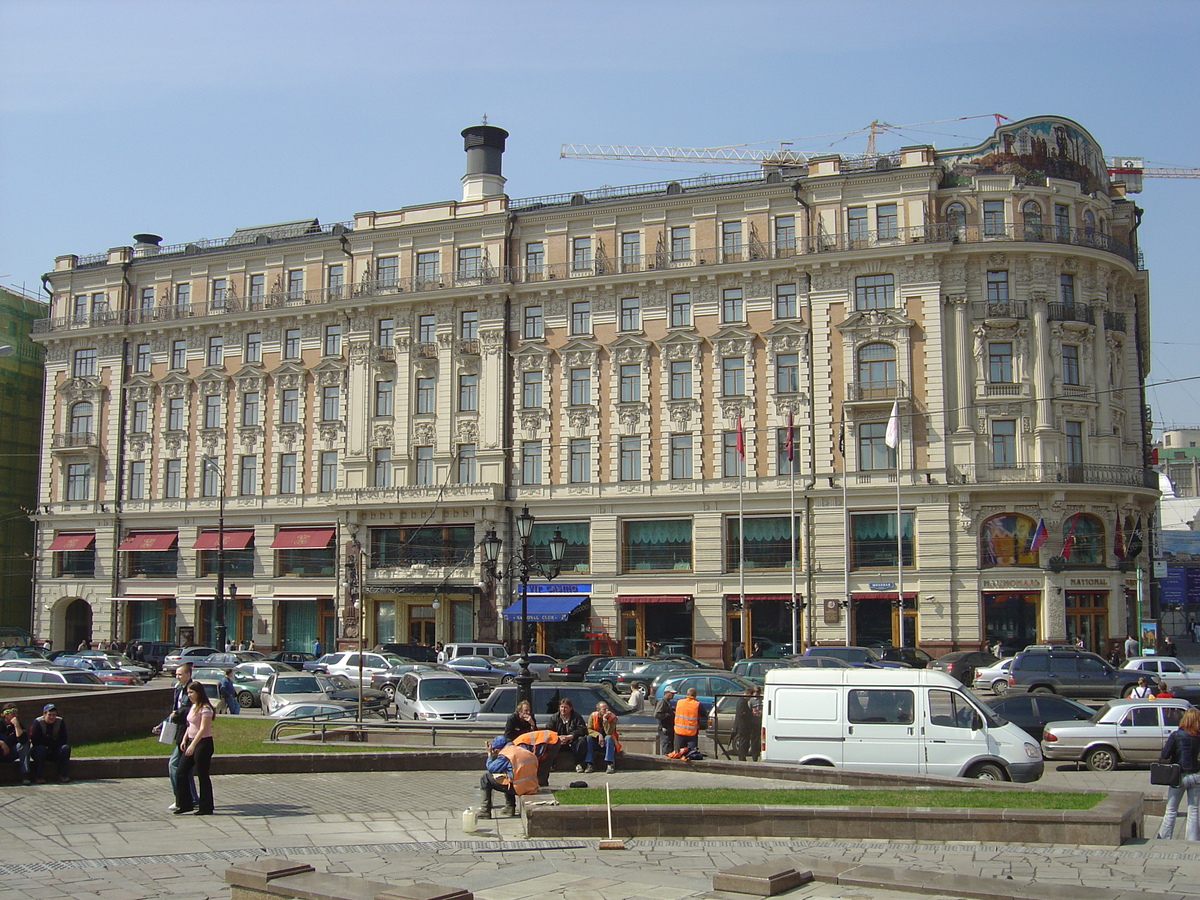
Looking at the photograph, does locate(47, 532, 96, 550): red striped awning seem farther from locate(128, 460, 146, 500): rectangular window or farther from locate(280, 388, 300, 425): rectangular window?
locate(280, 388, 300, 425): rectangular window

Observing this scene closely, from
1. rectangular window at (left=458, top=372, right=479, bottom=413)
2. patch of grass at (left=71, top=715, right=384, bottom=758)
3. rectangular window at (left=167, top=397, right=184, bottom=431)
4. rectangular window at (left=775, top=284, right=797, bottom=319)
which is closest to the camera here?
patch of grass at (left=71, top=715, right=384, bottom=758)

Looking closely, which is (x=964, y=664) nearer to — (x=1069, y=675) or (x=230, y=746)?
(x=1069, y=675)

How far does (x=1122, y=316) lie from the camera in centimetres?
5291

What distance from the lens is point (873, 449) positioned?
50438mm

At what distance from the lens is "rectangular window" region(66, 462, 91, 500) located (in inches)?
2549

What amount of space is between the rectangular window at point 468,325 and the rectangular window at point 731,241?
507 inches

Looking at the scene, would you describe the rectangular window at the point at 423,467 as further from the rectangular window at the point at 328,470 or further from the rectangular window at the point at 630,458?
the rectangular window at the point at 630,458

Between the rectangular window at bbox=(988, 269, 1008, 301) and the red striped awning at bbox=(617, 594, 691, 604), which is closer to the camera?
the rectangular window at bbox=(988, 269, 1008, 301)

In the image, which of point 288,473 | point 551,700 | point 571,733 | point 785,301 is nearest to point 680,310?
point 785,301

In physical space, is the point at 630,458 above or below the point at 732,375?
below

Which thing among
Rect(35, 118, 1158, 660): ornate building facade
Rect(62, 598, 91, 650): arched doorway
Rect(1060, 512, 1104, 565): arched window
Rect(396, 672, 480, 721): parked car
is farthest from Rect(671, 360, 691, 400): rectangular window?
Rect(62, 598, 91, 650): arched doorway

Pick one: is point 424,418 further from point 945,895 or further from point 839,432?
point 945,895

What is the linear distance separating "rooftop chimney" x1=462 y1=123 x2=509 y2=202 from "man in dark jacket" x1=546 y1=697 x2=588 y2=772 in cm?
4455

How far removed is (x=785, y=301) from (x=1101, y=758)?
32.3 metres
